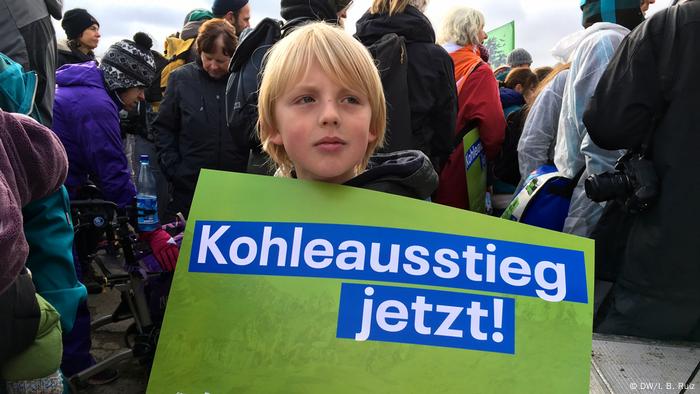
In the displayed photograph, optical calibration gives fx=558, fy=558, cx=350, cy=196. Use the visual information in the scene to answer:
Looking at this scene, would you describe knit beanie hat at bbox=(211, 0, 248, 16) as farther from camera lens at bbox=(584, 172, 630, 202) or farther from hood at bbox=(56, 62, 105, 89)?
camera lens at bbox=(584, 172, 630, 202)

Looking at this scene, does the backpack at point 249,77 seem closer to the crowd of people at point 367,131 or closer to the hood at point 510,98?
the crowd of people at point 367,131

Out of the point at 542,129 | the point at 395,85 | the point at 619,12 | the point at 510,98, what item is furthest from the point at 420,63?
the point at 510,98

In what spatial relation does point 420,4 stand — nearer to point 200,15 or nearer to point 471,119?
point 471,119

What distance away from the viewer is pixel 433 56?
3.02 meters

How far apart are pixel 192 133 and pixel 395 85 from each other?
151 cm

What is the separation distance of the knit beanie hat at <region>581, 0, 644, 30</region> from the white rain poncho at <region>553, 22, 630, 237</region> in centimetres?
18

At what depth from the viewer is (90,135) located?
3.21 metres

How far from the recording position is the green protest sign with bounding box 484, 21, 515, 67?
8.30 m

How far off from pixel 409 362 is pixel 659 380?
1756 mm

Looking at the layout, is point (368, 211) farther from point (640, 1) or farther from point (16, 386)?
point (640, 1)

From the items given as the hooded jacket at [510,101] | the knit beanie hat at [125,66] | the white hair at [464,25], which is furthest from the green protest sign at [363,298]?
the hooded jacket at [510,101]

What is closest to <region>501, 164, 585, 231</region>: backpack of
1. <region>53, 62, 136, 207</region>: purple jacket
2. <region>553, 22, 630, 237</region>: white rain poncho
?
<region>553, 22, 630, 237</region>: white rain poncho

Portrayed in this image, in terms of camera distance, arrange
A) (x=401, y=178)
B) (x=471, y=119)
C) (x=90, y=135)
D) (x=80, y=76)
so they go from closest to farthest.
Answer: (x=401, y=178)
(x=90, y=135)
(x=80, y=76)
(x=471, y=119)

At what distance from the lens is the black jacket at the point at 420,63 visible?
301 centimetres
